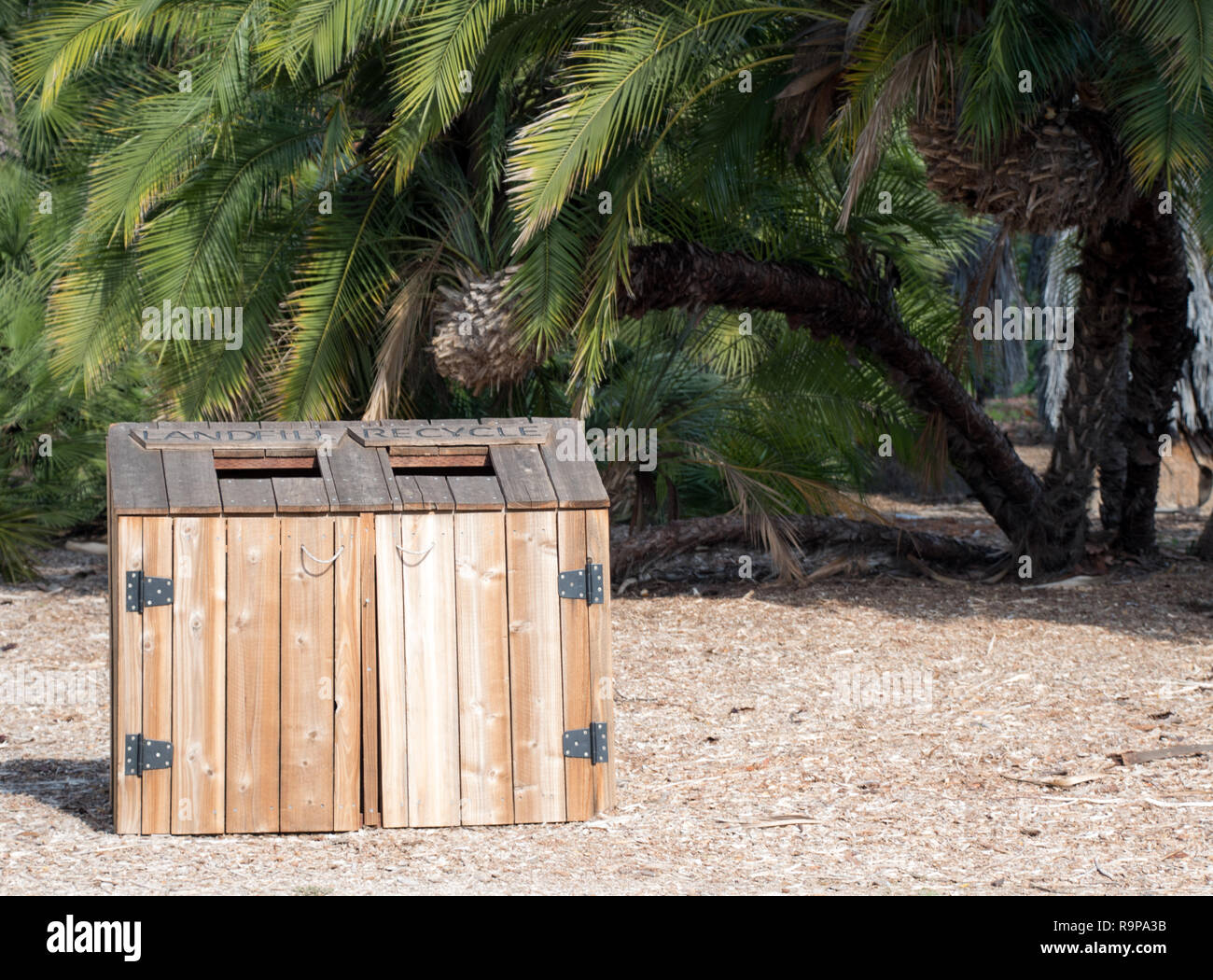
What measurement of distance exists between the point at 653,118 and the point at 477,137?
5.32 ft

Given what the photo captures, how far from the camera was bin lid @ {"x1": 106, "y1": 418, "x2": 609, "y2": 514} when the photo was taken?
14.4ft

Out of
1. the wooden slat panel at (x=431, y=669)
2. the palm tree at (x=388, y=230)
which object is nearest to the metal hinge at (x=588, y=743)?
the wooden slat panel at (x=431, y=669)

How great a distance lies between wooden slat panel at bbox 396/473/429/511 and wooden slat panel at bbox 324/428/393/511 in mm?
47

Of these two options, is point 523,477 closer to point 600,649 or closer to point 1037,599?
point 600,649

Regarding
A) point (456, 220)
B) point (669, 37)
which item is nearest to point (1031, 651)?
point (669, 37)

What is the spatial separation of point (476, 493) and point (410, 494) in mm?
227

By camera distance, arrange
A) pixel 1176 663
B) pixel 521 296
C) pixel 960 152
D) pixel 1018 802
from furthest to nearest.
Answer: pixel 521 296
pixel 960 152
pixel 1176 663
pixel 1018 802

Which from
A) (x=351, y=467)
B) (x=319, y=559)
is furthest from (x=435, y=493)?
(x=319, y=559)

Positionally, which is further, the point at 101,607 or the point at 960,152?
the point at 101,607

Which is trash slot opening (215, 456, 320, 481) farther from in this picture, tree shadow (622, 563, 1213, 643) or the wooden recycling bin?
tree shadow (622, 563, 1213, 643)

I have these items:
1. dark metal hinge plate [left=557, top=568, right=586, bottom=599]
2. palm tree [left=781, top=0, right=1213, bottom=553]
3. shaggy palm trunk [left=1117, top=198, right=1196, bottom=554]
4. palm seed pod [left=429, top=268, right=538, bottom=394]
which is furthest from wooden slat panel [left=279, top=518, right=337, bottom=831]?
shaggy palm trunk [left=1117, top=198, right=1196, bottom=554]

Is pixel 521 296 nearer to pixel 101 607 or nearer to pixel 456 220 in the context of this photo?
pixel 456 220

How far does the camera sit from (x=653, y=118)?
7.57 meters

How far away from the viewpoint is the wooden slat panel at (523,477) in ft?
14.7
